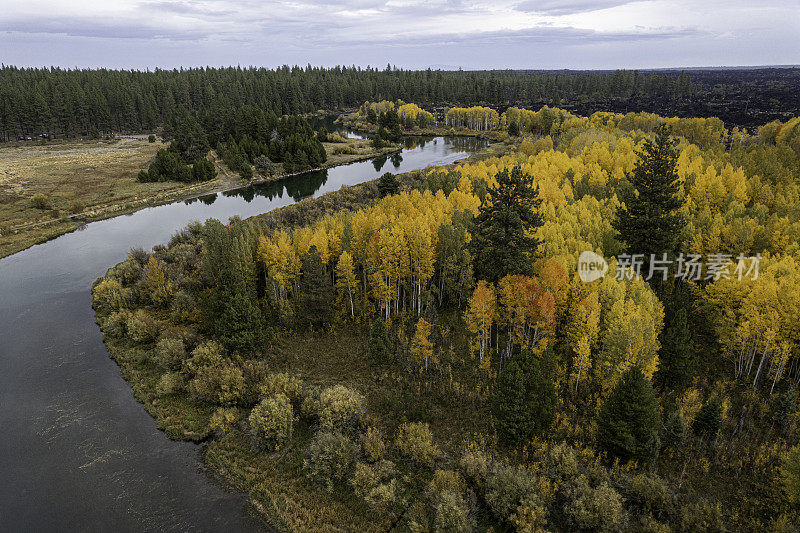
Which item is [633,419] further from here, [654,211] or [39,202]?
[39,202]

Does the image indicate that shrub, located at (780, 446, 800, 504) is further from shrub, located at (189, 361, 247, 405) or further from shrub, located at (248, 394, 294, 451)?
shrub, located at (189, 361, 247, 405)

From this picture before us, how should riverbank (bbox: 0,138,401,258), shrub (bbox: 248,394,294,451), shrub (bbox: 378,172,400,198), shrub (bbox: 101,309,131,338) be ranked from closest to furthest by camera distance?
shrub (bbox: 248,394,294,451)
shrub (bbox: 101,309,131,338)
riverbank (bbox: 0,138,401,258)
shrub (bbox: 378,172,400,198)

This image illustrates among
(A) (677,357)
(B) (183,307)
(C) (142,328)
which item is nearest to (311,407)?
(B) (183,307)

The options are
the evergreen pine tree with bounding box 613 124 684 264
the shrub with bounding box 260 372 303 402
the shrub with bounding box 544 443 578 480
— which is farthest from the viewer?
the evergreen pine tree with bounding box 613 124 684 264

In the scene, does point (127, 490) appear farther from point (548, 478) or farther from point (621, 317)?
point (621, 317)

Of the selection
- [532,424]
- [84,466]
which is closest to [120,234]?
[84,466]

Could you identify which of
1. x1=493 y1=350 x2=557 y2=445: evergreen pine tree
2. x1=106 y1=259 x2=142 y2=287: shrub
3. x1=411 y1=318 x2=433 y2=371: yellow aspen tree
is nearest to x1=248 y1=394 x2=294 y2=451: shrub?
x1=411 y1=318 x2=433 y2=371: yellow aspen tree
